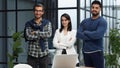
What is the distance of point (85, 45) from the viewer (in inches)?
192

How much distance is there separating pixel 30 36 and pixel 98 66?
1144 millimetres

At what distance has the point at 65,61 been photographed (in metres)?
3.61

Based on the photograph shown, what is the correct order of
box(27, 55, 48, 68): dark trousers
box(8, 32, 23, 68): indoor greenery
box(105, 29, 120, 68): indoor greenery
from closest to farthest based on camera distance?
box(8, 32, 23, 68): indoor greenery < box(27, 55, 48, 68): dark trousers < box(105, 29, 120, 68): indoor greenery

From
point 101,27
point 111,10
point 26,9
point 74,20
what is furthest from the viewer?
point 111,10

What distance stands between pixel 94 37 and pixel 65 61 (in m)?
1.23

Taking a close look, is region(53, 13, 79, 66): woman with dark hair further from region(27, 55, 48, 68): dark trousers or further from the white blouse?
region(27, 55, 48, 68): dark trousers

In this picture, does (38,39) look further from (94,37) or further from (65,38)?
(94,37)

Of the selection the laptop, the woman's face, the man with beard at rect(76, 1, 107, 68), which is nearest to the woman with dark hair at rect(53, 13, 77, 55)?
the woman's face

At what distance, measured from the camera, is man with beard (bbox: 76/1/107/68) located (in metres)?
4.76

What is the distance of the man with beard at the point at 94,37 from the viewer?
476cm

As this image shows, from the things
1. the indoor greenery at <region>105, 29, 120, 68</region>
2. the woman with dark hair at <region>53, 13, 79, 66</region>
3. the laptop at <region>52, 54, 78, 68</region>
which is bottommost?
the indoor greenery at <region>105, 29, 120, 68</region>

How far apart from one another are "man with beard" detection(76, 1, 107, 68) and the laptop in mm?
1172

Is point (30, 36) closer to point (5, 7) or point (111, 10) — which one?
point (5, 7)

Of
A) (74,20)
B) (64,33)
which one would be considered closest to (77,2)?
(74,20)
